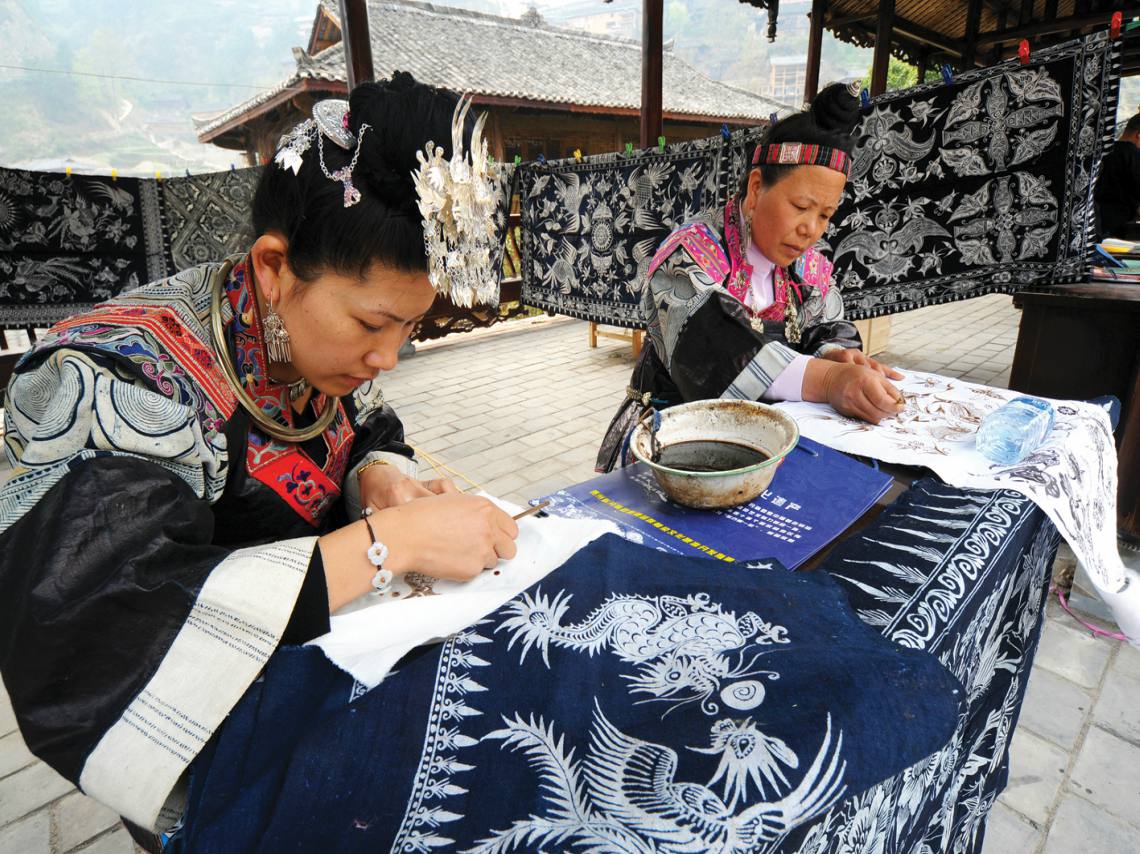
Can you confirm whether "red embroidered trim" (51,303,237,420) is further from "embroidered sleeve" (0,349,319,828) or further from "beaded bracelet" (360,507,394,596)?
"beaded bracelet" (360,507,394,596)

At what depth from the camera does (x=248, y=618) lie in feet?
2.48

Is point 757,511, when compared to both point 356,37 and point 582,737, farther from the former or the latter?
point 356,37

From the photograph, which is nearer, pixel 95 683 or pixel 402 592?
pixel 95 683

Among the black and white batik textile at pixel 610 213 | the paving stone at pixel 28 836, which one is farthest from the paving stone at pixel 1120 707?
the paving stone at pixel 28 836

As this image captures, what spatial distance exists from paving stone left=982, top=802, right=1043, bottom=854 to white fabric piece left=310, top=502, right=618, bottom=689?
1.54m

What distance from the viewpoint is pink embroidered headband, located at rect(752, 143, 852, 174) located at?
1.82 metres

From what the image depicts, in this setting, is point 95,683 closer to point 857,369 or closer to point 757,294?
point 857,369

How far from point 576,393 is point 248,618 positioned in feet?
16.4

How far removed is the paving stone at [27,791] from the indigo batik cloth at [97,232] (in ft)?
9.72

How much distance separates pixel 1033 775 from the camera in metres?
1.88

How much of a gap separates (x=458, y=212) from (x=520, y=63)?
49.5 ft

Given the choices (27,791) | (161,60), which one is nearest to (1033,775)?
(27,791)

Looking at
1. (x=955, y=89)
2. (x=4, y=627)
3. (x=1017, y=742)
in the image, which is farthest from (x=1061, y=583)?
(x=4, y=627)

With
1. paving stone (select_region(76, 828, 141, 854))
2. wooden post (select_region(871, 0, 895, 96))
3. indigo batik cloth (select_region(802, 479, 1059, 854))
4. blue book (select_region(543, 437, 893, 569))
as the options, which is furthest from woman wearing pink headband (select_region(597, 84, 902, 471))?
wooden post (select_region(871, 0, 895, 96))
